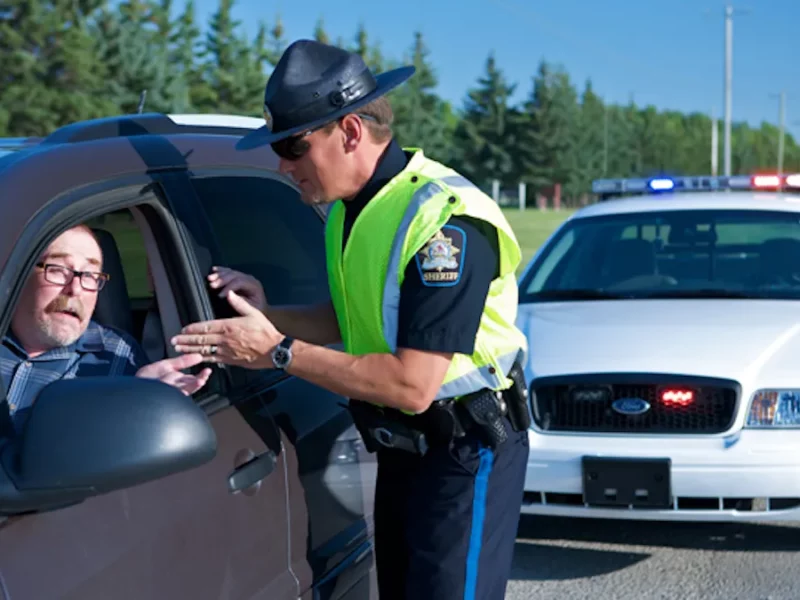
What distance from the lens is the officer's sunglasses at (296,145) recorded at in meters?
2.46

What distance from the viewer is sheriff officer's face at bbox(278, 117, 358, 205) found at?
2.47 metres

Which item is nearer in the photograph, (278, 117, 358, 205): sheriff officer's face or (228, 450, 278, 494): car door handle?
(228, 450, 278, 494): car door handle

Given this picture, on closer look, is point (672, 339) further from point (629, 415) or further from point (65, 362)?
point (65, 362)

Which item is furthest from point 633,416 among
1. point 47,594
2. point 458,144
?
point 458,144

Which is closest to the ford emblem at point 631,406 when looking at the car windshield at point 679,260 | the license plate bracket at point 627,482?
the license plate bracket at point 627,482

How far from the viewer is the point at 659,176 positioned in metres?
7.71

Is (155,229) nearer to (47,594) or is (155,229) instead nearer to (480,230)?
(480,230)

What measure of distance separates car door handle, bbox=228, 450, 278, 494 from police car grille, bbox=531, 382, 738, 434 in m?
2.74

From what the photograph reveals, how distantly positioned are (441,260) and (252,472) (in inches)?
23.1

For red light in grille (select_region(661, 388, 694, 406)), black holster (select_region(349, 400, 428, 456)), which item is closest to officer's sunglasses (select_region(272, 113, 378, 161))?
black holster (select_region(349, 400, 428, 456))

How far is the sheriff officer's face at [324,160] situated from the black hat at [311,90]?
0.13 ft

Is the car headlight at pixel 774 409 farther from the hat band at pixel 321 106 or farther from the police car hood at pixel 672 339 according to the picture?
the hat band at pixel 321 106

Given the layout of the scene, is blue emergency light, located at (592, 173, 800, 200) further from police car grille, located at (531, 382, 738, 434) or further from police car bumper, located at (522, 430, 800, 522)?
police car bumper, located at (522, 430, 800, 522)

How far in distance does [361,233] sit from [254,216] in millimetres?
783
